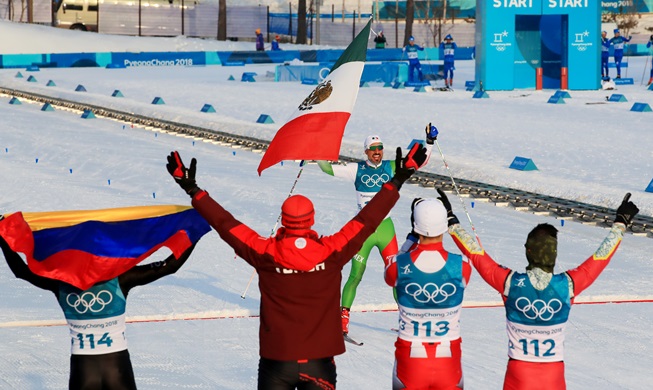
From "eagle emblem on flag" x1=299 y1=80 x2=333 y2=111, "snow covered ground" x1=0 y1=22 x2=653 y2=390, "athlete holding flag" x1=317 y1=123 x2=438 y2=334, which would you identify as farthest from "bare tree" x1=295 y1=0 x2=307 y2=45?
"eagle emblem on flag" x1=299 y1=80 x2=333 y2=111

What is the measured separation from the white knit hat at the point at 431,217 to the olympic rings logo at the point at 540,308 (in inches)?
22.7

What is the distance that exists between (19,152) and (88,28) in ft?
162

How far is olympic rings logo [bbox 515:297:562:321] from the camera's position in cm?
666

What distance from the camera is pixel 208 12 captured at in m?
76.1

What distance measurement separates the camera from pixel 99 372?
23.0 ft

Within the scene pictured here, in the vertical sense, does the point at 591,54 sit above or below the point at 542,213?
above

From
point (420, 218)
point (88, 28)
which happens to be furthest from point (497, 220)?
point (88, 28)

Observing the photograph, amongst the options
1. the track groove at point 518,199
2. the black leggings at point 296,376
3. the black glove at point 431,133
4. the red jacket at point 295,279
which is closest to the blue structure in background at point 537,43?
the track groove at point 518,199

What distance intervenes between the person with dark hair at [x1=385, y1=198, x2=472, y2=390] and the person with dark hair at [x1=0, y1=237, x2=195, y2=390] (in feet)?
4.32

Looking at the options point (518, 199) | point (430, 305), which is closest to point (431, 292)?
point (430, 305)

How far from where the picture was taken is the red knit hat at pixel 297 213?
6.51m

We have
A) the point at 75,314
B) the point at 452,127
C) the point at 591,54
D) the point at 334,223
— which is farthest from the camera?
the point at 591,54

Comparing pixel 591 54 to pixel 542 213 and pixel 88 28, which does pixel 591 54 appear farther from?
pixel 88 28

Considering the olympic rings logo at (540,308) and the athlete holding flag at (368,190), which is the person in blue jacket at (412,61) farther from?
the olympic rings logo at (540,308)
